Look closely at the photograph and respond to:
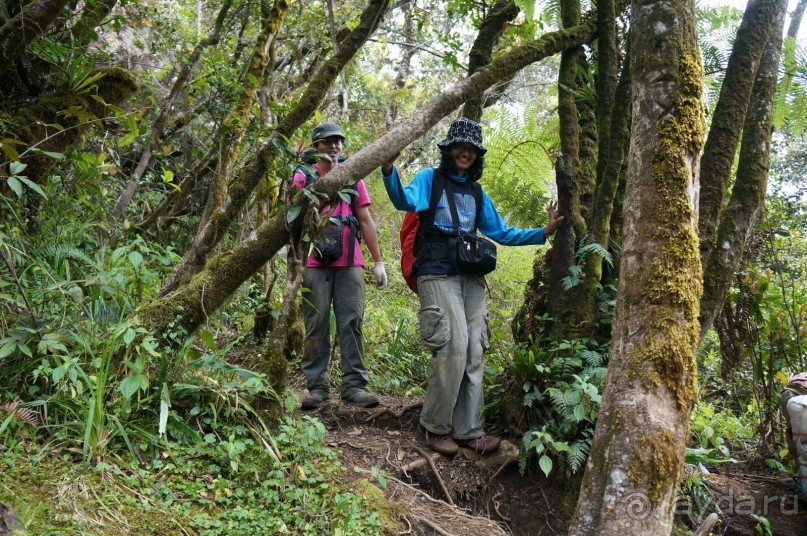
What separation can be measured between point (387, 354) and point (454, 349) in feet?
9.80

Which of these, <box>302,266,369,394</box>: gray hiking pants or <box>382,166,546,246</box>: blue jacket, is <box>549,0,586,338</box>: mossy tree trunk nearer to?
<box>382,166,546,246</box>: blue jacket

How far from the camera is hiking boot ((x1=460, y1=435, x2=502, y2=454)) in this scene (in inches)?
172

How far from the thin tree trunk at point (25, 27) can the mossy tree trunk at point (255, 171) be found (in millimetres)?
1730

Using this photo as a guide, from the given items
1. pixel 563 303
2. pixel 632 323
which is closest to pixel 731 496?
pixel 563 303

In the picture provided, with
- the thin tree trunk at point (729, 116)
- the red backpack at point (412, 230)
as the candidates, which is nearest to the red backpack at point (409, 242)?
the red backpack at point (412, 230)

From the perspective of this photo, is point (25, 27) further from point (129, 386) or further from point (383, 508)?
point (383, 508)

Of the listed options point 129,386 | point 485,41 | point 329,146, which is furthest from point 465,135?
point 129,386

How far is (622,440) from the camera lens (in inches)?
83.7

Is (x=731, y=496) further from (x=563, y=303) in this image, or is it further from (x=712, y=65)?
(x=712, y=65)

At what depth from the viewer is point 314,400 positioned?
495cm

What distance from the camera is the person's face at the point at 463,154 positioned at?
4531 mm

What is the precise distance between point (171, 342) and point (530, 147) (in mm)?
3850

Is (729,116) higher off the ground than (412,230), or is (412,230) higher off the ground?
(729,116)

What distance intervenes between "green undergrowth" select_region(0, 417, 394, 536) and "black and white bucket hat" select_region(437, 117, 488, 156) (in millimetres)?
2403
